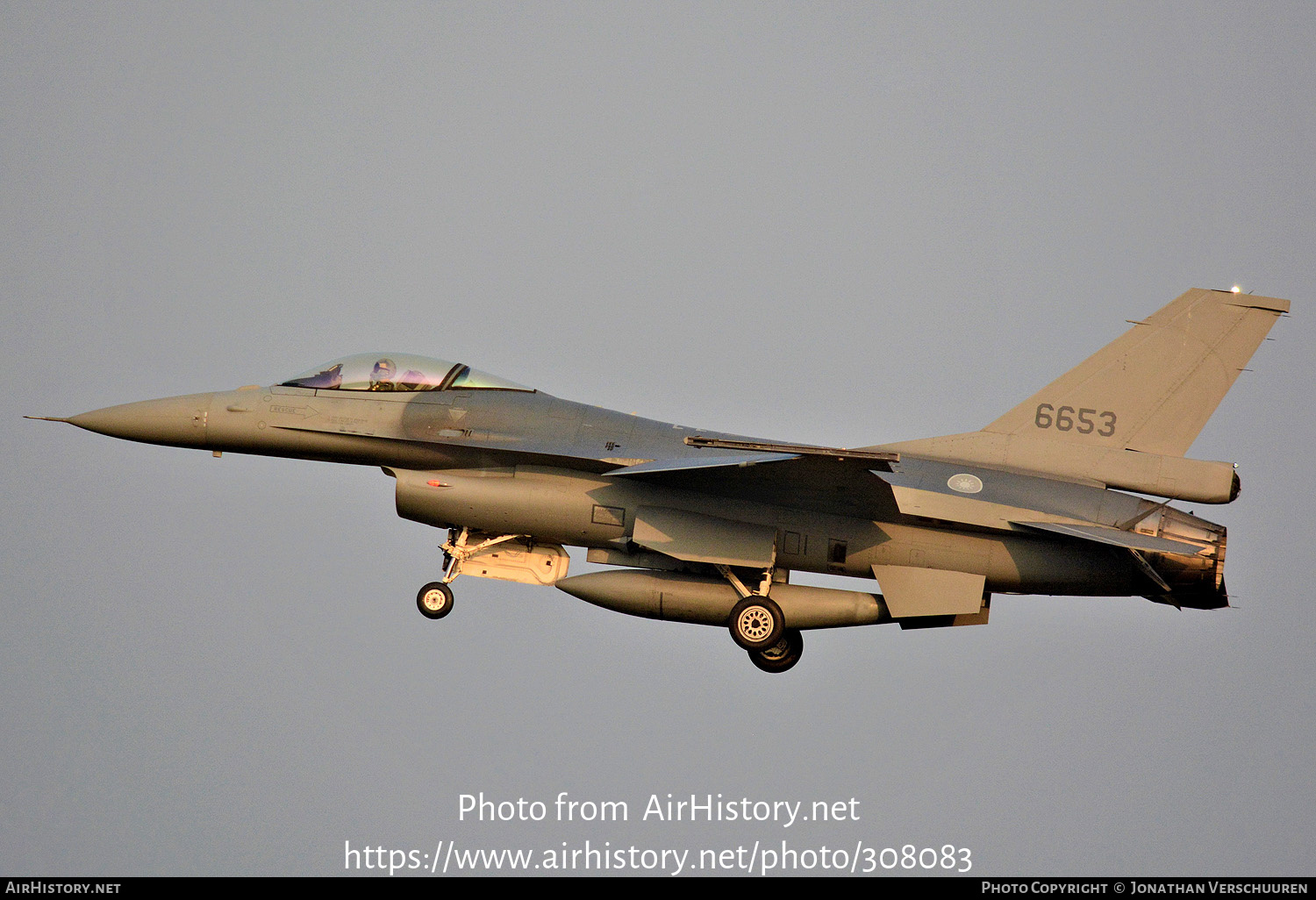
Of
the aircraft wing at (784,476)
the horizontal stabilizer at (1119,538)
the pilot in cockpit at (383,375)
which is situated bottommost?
the horizontal stabilizer at (1119,538)

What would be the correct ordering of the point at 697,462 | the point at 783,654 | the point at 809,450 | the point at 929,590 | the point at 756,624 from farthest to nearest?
the point at 783,654
the point at 756,624
the point at 929,590
the point at 697,462
the point at 809,450

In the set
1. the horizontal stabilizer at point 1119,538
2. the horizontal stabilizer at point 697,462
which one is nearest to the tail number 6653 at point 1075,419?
the horizontal stabilizer at point 1119,538

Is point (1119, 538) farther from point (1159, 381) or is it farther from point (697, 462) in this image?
point (697, 462)

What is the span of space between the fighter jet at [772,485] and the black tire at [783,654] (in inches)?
31.8

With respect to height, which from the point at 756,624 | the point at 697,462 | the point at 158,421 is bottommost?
the point at 756,624

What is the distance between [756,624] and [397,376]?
5259mm

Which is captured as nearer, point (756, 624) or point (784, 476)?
point (784, 476)

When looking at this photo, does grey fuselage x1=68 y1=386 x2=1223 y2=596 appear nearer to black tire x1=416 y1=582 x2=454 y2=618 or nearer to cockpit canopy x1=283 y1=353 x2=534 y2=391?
cockpit canopy x1=283 y1=353 x2=534 y2=391

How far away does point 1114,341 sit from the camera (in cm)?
1703

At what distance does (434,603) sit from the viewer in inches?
667

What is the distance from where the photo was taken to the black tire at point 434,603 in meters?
17.0

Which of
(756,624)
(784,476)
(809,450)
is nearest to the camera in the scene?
(809,450)

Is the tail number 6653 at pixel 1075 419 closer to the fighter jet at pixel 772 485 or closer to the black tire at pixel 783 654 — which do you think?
the fighter jet at pixel 772 485

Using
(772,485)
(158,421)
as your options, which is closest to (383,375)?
(158,421)
